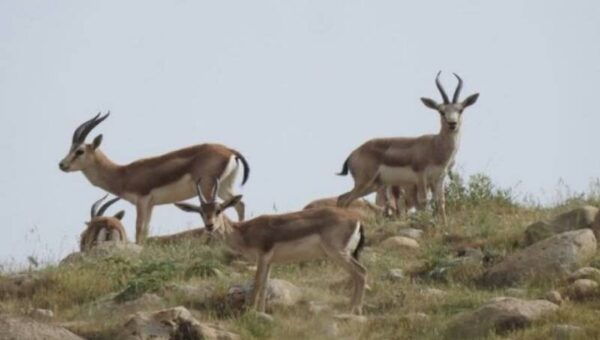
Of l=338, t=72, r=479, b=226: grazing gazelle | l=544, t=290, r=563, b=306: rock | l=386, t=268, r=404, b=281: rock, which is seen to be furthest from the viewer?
l=338, t=72, r=479, b=226: grazing gazelle

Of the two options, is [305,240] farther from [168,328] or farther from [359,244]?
[168,328]

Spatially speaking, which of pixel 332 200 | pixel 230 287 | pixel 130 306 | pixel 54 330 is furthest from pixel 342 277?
pixel 332 200

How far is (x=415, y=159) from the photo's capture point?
79.7 ft

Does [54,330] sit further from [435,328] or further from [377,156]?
[377,156]

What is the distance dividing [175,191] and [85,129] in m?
2.28

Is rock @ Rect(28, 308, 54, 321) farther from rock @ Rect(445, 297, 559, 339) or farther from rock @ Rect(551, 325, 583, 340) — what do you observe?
rock @ Rect(551, 325, 583, 340)

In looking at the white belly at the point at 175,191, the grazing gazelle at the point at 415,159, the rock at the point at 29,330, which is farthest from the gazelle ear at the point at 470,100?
the rock at the point at 29,330

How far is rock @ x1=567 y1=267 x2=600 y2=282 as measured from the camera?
1828 cm

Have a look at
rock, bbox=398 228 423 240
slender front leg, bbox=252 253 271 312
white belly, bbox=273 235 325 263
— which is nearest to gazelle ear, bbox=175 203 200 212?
white belly, bbox=273 235 325 263

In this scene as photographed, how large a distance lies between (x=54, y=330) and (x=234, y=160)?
787 centimetres

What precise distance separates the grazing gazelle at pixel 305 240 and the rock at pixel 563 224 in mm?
3129

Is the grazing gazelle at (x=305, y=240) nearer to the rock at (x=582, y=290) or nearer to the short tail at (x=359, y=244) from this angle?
the short tail at (x=359, y=244)

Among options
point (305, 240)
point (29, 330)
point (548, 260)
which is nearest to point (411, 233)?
point (548, 260)

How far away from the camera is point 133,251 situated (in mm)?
21219
